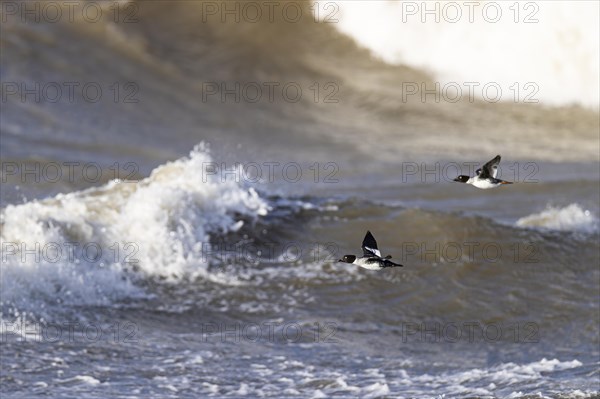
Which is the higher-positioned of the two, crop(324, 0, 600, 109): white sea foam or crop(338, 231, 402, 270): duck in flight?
crop(324, 0, 600, 109): white sea foam

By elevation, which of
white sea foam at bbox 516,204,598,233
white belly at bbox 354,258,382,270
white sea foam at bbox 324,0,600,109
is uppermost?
white sea foam at bbox 324,0,600,109

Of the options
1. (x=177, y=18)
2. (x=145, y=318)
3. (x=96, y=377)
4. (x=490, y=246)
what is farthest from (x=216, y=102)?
(x=96, y=377)

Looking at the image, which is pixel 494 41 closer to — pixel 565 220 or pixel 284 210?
pixel 565 220

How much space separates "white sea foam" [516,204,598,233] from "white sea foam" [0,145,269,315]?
9.36 ft

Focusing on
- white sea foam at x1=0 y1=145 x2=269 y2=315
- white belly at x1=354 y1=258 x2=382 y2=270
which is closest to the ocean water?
white sea foam at x1=0 y1=145 x2=269 y2=315

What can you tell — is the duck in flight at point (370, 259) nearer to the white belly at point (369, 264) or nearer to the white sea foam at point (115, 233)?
the white belly at point (369, 264)

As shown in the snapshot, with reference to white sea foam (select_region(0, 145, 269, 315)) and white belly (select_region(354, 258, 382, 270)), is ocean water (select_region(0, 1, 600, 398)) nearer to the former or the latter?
white sea foam (select_region(0, 145, 269, 315))

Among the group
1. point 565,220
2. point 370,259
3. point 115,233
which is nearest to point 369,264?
point 370,259

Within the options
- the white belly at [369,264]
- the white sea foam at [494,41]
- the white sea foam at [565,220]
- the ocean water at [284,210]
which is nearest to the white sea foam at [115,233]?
the ocean water at [284,210]

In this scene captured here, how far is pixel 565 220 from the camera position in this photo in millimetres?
12094

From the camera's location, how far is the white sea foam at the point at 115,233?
9.77 metres

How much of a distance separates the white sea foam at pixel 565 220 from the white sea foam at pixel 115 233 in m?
2.85

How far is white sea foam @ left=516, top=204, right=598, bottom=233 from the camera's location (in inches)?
469

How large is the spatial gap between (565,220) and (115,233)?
4737mm
